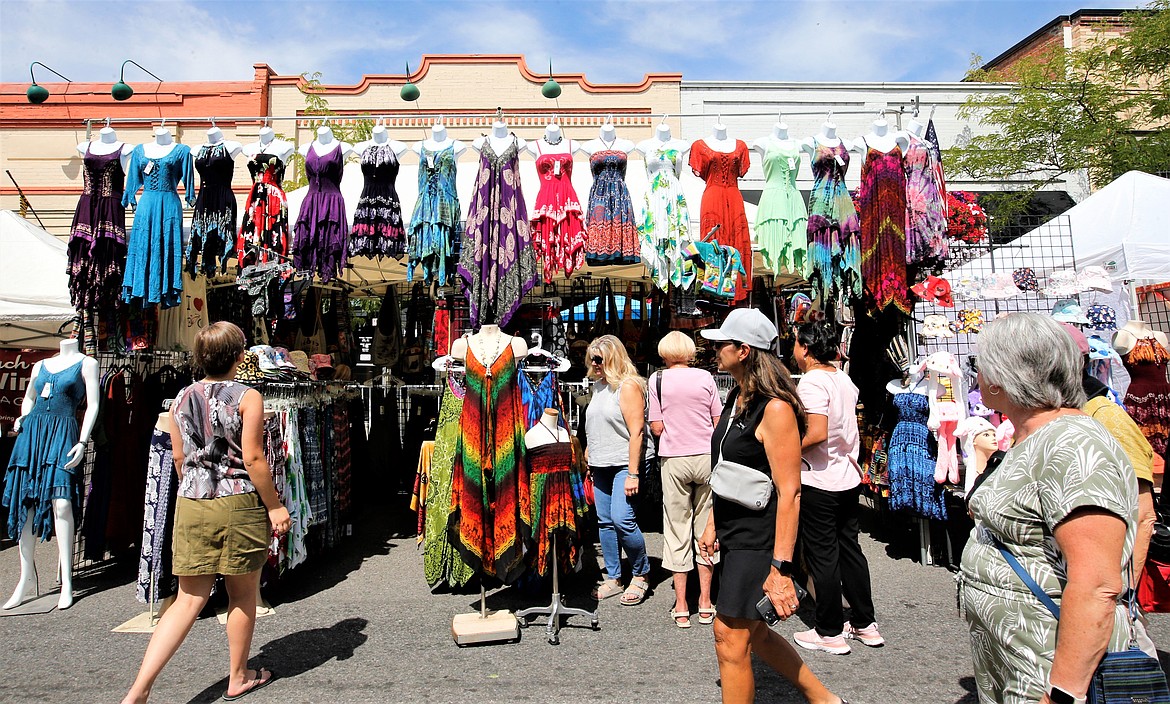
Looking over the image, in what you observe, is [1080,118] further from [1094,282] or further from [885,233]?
[885,233]

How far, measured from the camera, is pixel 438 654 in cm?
384

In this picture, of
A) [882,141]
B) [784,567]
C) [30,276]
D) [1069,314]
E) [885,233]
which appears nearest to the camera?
[784,567]

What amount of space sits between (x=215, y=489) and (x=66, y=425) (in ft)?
8.21

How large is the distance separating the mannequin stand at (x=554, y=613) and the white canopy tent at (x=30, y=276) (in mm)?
4551

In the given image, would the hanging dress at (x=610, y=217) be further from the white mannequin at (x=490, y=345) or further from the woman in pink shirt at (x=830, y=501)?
the woman in pink shirt at (x=830, y=501)

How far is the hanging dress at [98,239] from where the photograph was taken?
497 centimetres

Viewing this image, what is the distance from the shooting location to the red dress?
5.18 meters

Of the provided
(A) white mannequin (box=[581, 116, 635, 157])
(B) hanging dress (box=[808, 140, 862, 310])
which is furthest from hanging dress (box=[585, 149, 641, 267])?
(B) hanging dress (box=[808, 140, 862, 310])

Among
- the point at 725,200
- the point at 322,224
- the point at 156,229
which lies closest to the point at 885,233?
the point at 725,200

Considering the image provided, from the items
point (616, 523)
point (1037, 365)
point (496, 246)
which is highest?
point (496, 246)

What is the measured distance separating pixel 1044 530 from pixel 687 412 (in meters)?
2.72

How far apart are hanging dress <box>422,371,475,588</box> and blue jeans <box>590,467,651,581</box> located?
0.92 metres

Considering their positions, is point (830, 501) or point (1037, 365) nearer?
point (1037, 365)

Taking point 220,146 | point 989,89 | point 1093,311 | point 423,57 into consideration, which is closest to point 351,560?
point 220,146
